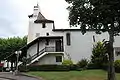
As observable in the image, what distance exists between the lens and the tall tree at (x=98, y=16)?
27.0m

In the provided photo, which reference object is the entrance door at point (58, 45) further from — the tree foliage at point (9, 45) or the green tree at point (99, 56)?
the tree foliage at point (9, 45)

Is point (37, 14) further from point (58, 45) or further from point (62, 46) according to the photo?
point (62, 46)

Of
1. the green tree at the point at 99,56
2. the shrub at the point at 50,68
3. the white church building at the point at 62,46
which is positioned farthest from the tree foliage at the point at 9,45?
the green tree at the point at 99,56

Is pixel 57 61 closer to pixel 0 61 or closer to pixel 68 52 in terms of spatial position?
pixel 68 52

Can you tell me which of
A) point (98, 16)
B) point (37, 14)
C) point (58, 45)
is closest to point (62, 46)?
point (58, 45)

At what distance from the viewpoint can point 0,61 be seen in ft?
220

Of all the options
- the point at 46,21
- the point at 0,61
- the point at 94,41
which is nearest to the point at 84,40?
the point at 94,41

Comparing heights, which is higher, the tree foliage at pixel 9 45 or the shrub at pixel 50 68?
the tree foliage at pixel 9 45

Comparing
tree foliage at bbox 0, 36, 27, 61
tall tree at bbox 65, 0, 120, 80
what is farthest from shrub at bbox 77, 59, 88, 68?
tree foliage at bbox 0, 36, 27, 61

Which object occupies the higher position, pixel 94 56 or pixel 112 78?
pixel 94 56

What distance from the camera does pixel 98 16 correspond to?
2820 cm

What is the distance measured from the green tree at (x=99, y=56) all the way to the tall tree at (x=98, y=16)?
430 inches

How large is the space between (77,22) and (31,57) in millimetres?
17890

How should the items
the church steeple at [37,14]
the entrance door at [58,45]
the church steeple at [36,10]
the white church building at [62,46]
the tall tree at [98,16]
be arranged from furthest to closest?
the church steeple at [36,10]
the church steeple at [37,14]
the entrance door at [58,45]
the white church building at [62,46]
the tall tree at [98,16]
